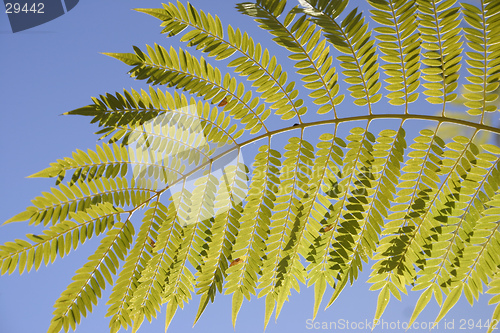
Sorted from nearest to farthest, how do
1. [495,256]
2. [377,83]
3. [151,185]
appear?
[495,256]
[377,83]
[151,185]

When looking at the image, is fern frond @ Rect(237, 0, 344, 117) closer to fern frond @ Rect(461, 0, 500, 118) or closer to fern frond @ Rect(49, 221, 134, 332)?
fern frond @ Rect(461, 0, 500, 118)

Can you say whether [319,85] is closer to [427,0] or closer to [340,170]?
[340,170]

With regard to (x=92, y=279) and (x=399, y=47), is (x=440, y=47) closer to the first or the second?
(x=399, y=47)

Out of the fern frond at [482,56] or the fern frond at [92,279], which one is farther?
the fern frond at [92,279]

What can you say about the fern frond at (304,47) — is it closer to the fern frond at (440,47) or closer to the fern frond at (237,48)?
the fern frond at (237,48)

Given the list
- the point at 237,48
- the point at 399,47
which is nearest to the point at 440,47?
the point at 399,47

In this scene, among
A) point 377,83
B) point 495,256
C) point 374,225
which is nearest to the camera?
point 495,256

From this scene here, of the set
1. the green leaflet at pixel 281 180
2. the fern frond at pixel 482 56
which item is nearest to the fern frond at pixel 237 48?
the green leaflet at pixel 281 180

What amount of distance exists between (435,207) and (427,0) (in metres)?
0.90

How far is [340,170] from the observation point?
174cm

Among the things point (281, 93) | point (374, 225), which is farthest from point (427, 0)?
point (374, 225)

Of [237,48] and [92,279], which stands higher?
[237,48]

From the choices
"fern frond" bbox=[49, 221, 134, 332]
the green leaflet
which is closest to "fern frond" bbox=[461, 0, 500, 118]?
the green leaflet

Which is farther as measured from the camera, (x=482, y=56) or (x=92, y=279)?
(x=92, y=279)
